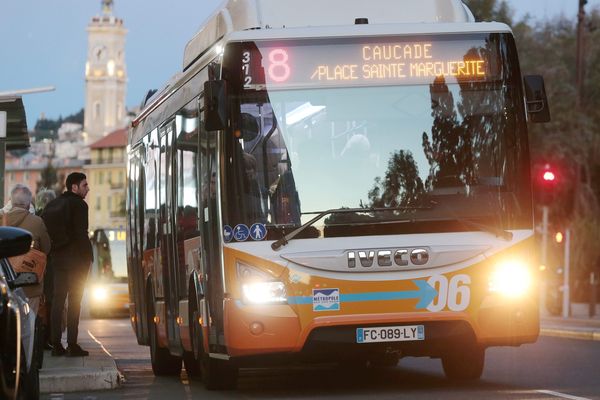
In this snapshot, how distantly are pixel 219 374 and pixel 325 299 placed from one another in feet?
6.29

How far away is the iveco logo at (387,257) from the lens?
48.2 feet

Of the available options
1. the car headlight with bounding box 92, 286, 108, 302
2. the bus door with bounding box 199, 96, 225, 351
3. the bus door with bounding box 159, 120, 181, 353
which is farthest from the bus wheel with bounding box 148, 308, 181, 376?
the car headlight with bounding box 92, 286, 108, 302

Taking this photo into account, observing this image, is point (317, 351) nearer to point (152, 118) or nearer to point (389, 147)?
point (389, 147)

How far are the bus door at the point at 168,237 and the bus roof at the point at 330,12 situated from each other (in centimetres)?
266

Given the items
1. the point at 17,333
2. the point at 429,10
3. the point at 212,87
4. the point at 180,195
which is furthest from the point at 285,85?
the point at 17,333

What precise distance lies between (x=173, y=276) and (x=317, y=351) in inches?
149

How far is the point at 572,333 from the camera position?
101ft

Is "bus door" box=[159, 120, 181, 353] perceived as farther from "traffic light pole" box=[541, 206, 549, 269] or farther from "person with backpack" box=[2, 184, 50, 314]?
"traffic light pole" box=[541, 206, 549, 269]

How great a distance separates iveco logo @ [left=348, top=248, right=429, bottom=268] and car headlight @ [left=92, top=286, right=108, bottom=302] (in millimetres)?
47607

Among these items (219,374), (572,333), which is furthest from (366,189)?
(572,333)

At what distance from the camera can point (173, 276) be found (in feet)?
59.4

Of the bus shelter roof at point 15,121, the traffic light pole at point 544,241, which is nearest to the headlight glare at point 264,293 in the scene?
the bus shelter roof at point 15,121

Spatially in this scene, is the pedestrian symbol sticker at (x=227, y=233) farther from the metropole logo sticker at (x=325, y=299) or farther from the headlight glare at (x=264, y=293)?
the metropole logo sticker at (x=325, y=299)

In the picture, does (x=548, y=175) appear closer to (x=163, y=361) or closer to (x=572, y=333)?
(x=572, y=333)
